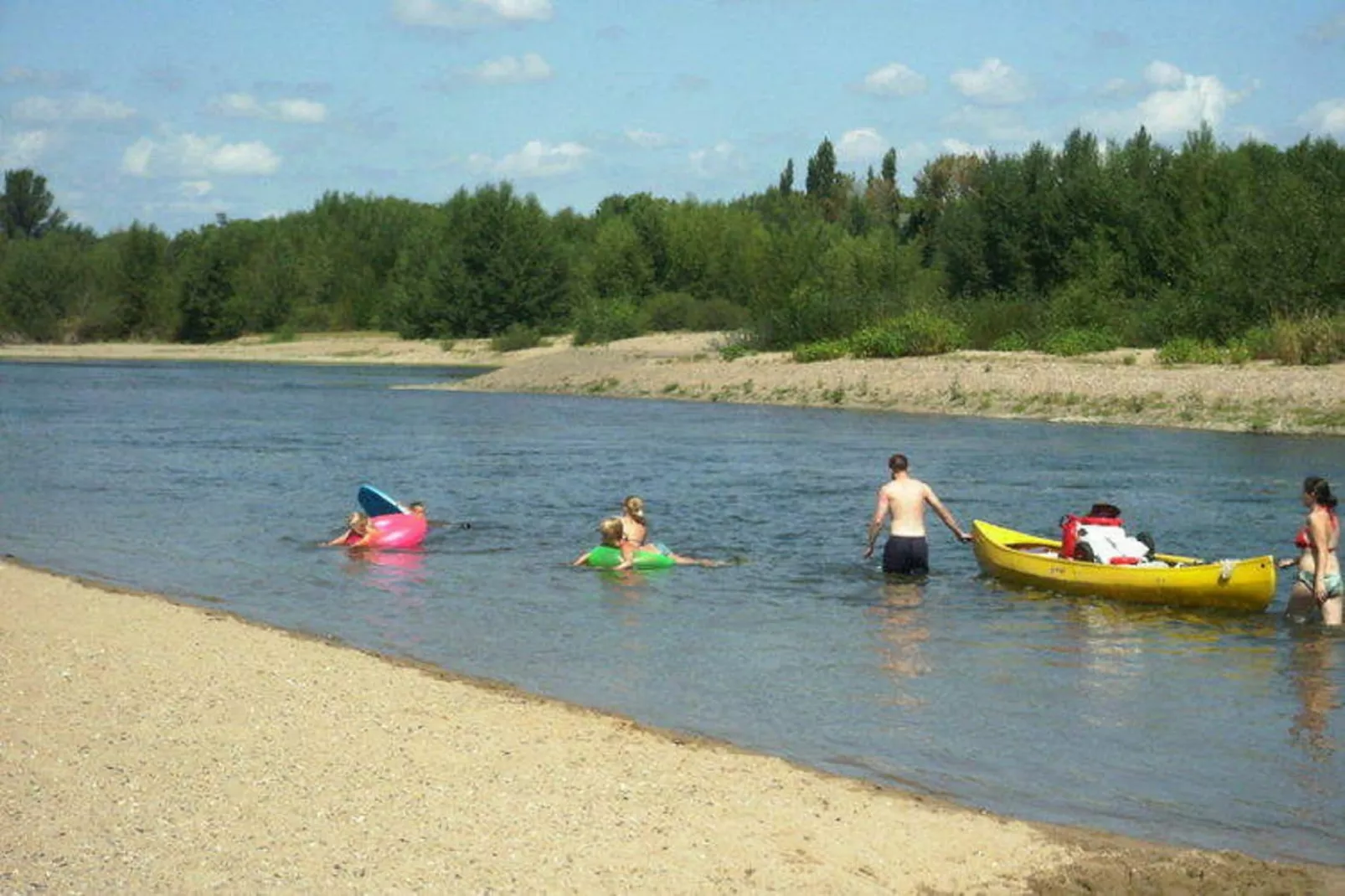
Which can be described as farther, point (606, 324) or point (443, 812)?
point (606, 324)

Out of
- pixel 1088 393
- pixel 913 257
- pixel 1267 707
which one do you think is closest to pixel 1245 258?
pixel 1088 393

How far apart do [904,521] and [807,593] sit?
53.8 inches

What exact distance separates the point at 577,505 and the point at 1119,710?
51.0 feet

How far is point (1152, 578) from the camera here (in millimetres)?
→ 17578

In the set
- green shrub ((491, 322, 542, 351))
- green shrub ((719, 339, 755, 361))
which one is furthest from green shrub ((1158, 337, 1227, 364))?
green shrub ((491, 322, 542, 351))

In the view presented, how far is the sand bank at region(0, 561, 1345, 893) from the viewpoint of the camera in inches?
320

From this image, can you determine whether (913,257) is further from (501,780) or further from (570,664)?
(501,780)

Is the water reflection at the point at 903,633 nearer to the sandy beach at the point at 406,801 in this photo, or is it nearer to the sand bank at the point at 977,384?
the sandy beach at the point at 406,801

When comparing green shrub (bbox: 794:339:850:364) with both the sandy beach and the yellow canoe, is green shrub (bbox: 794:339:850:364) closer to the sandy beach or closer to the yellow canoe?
the yellow canoe

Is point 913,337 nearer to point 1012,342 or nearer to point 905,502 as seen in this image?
point 1012,342

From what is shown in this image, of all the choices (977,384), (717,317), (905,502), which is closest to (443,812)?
(905,502)

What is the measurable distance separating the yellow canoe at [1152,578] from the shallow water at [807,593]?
0.21 m

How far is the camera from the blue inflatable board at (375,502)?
23.5 metres

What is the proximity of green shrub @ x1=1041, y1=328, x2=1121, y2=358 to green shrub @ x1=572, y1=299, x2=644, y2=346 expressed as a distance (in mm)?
32256
